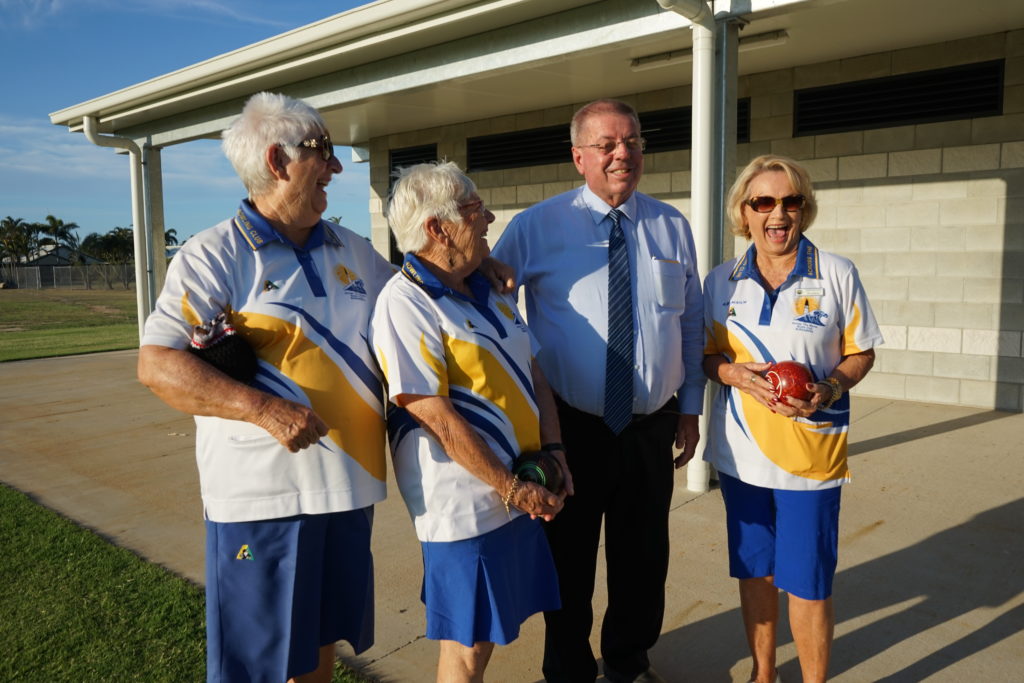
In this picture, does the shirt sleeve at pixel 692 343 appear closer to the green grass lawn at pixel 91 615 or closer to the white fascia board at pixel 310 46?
the green grass lawn at pixel 91 615

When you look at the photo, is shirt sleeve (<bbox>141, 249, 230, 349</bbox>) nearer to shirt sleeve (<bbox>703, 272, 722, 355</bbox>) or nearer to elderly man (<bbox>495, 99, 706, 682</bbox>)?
elderly man (<bbox>495, 99, 706, 682</bbox>)

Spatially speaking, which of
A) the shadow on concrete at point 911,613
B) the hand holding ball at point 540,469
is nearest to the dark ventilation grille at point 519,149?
the shadow on concrete at point 911,613

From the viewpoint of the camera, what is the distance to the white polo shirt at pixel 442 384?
1923 mm

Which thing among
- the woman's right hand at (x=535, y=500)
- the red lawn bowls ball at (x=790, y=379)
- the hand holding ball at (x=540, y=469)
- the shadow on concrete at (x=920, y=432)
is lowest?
the shadow on concrete at (x=920, y=432)

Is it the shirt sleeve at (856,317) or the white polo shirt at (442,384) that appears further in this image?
the shirt sleeve at (856,317)

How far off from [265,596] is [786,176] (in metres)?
2.00

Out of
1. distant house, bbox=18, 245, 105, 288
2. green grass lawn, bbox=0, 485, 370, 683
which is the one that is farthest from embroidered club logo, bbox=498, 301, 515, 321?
distant house, bbox=18, 245, 105, 288

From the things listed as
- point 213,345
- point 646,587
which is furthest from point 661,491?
point 213,345

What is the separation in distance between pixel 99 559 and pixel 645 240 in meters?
3.25

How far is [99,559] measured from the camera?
3980 millimetres

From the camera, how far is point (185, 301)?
1866 mm

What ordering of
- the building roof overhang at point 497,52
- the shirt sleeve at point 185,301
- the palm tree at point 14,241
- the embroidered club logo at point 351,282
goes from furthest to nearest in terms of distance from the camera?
the palm tree at point 14,241 < the building roof overhang at point 497,52 < the embroidered club logo at point 351,282 < the shirt sleeve at point 185,301

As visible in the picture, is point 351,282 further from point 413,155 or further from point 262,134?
point 413,155

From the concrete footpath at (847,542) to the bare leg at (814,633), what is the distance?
1.07 ft
